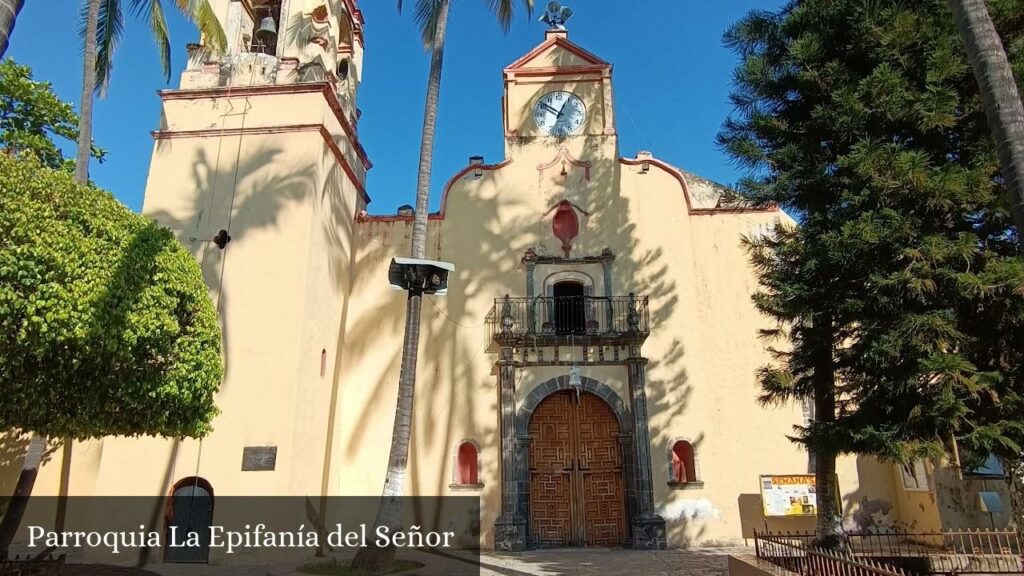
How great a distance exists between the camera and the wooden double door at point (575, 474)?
39.7ft

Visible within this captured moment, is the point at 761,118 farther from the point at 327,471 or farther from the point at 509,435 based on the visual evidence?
the point at 327,471

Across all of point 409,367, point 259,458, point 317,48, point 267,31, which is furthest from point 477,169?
point 259,458

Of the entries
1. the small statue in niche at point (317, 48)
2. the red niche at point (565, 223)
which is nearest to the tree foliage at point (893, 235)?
the red niche at point (565, 223)

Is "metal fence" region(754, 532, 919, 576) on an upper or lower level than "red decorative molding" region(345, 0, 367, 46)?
lower

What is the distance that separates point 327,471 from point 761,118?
949cm

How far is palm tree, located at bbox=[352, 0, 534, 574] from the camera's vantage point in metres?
8.64

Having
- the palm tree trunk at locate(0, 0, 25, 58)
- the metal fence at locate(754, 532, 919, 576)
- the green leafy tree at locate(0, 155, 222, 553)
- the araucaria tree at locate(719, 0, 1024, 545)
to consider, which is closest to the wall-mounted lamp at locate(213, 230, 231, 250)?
the green leafy tree at locate(0, 155, 222, 553)

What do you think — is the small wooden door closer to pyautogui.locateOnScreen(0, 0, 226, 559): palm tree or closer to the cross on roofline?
pyautogui.locateOnScreen(0, 0, 226, 559): palm tree

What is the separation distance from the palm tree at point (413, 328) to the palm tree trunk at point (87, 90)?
15.7 feet

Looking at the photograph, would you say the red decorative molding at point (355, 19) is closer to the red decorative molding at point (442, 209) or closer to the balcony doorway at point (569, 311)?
the red decorative molding at point (442, 209)

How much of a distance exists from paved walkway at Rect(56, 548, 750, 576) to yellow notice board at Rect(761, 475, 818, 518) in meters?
1.03

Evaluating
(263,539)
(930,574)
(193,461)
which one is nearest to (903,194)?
(930,574)

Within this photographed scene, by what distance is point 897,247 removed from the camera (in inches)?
256

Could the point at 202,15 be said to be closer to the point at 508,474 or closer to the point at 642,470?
the point at 508,474
